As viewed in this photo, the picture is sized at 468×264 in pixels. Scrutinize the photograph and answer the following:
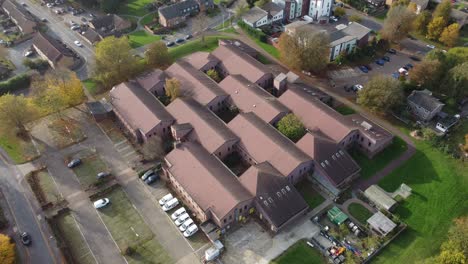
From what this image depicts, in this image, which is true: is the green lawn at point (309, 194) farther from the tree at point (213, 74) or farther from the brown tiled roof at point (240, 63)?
Answer: the tree at point (213, 74)

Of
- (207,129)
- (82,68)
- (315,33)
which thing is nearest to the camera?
(207,129)

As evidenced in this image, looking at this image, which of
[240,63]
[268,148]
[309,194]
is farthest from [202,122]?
[309,194]

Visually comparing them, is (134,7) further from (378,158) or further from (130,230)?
(378,158)

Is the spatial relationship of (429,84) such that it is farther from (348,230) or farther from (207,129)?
(207,129)

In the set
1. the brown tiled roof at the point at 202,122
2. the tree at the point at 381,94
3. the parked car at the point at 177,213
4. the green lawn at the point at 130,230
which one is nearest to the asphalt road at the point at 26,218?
the green lawn at the point at 130,230

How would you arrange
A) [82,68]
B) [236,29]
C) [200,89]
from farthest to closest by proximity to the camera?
1. [236,29]
2. [82,68]
3. [200,89]

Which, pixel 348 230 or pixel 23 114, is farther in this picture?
pixel 23 114

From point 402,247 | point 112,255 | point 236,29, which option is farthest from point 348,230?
point 236,29

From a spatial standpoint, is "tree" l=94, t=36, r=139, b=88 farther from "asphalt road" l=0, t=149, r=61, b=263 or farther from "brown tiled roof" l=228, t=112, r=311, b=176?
"brown tiled roof" l=228, t=112, r=311, b=176
